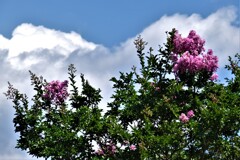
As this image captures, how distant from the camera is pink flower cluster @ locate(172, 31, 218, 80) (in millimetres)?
17531

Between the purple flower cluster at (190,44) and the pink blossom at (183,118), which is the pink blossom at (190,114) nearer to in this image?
the pink blossom at (183,118)

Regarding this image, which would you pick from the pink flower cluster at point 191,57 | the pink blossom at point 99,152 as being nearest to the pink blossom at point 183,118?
the pink flower cluster at point 191,57

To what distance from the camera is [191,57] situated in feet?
57.4

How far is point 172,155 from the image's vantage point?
1711 centimetres

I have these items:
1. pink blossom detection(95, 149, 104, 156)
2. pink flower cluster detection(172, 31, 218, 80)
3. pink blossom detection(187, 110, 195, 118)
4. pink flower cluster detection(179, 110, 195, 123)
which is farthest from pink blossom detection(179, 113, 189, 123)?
pink blossom detection(95, 149, 104, 156)

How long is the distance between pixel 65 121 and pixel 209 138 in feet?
18.0

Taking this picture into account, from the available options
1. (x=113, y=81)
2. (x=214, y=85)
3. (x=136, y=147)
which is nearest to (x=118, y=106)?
(x=113, y=81)

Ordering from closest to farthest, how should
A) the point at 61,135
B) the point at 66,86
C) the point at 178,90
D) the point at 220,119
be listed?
the point at 220,119
the point at 178,90
the point at 61,135
the point at 66,86

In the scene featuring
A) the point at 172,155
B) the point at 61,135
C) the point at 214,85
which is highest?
the point at 214,85

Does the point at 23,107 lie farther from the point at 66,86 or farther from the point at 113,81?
the point at 113,81

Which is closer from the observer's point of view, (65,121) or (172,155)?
(172,155)

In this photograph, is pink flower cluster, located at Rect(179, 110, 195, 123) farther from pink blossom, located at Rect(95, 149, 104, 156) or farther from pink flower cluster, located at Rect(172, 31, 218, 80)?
pink blossom, located at Rect(95, 149, 104, 156)

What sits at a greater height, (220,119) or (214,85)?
(214,85)

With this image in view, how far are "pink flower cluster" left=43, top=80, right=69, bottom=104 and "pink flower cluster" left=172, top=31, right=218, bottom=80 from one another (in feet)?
15.2
